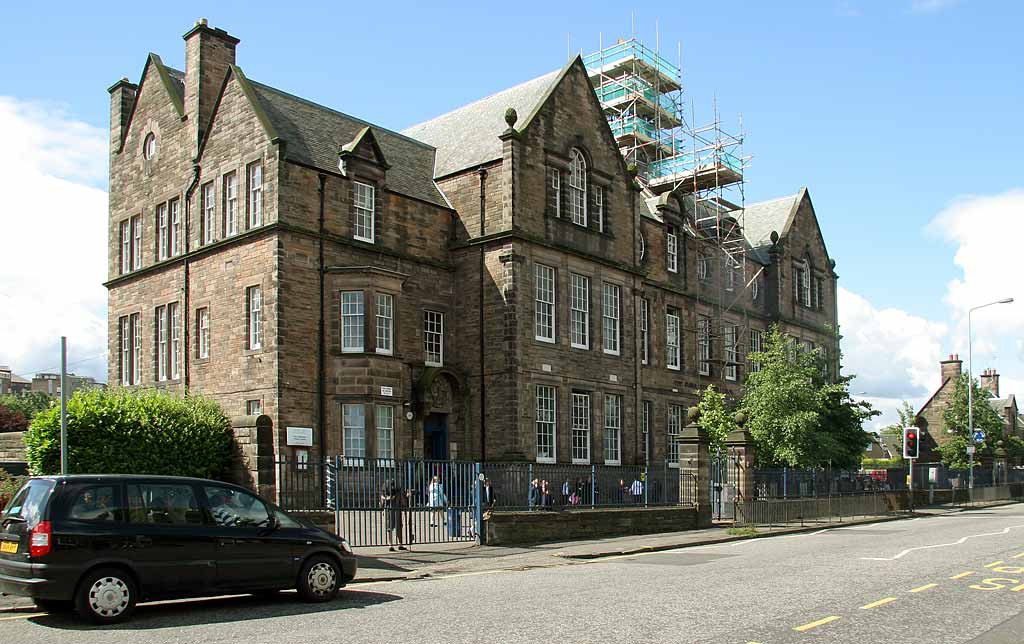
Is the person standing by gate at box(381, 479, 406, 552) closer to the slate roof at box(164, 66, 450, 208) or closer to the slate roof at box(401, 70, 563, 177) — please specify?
the slate roof at box(164, 66, 450, 208)

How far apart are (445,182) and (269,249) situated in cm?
849

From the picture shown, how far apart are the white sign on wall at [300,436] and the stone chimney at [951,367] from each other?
205 ft

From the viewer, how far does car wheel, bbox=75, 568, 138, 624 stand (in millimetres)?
10984

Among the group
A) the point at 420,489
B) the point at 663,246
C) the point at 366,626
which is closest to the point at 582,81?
the point at 663,246

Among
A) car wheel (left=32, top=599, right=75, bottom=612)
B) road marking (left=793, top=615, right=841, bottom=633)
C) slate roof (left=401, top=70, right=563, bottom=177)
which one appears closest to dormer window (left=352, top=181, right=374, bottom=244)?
slate roof (left=401, top=70, right=563, bottom=177)

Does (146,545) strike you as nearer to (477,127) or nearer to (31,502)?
(31,502)

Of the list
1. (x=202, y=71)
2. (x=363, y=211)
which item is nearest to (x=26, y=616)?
(x=363, y=211)

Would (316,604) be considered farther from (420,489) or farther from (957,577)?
(957,577)

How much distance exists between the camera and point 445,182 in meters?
34.6

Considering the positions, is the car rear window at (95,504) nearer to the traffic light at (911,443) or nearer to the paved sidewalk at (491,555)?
the paved sidewalk at (491,555)

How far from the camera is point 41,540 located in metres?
10.9

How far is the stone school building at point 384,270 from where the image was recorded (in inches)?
1128

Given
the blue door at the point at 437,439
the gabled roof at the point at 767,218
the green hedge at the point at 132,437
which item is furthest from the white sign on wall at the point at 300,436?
the gabled roof at the point at 767,218

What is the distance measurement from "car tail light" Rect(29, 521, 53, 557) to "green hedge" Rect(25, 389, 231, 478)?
36.4 ft
